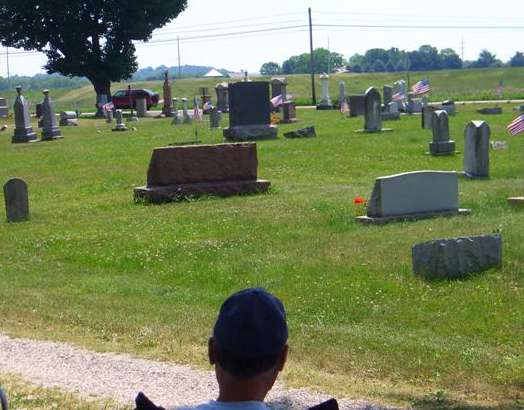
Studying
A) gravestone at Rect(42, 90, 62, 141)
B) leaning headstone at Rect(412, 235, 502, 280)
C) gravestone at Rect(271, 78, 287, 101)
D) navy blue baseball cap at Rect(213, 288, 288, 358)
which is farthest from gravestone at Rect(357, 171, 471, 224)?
gravestone at Rect(271, 78, 287, 101)

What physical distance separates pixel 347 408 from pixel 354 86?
91.3 meters

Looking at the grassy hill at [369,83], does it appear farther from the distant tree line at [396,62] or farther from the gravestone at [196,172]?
the gravestone at [196,172]

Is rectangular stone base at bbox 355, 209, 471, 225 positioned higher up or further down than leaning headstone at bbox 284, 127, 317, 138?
higher up

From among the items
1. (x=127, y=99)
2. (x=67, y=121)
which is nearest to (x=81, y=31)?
(x=127, y=99)

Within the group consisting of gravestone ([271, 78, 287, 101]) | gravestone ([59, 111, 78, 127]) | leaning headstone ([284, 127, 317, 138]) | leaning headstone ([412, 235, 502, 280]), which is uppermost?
gravestone ([271, 78, 287, 101])

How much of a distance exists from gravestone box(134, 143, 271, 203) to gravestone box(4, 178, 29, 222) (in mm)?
2284

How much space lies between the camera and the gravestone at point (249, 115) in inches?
1211

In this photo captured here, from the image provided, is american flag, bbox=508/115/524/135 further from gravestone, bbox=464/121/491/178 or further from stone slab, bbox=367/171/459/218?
stone slab, bbox=367/171/459/218

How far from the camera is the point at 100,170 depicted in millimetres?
25000

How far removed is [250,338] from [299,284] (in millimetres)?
7893

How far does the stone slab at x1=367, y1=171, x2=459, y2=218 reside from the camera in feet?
46.9

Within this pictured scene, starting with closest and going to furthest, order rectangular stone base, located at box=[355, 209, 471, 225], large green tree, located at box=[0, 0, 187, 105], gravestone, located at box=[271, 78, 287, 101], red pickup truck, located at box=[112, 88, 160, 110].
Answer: rectangular stone base, located at box=[355, 209, 471, 225], gravestone, located at box=[271, 78, 287, 101], large green tree, located at box=[0, 0, 187, 105], red pickup truck, located at box=[112, 88, 160, 110]

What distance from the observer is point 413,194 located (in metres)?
14.5

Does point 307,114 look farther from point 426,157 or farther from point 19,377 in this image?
point 19,377
